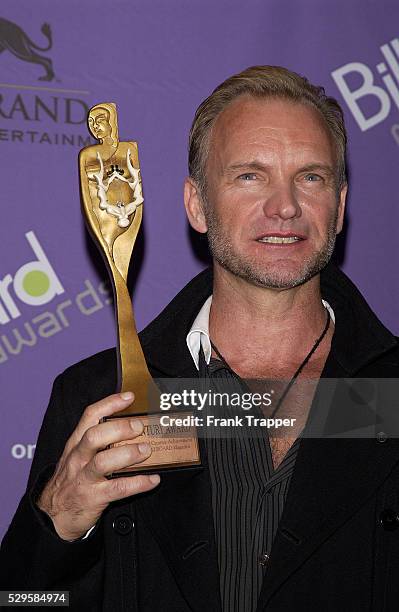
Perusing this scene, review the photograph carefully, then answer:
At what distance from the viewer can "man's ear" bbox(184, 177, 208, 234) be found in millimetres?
2318

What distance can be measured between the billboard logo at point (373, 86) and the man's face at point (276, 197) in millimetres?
586

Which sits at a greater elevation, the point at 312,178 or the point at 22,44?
the point at 22,44

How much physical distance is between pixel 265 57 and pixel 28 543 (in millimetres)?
1609

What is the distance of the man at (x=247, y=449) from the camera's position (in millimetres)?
1812

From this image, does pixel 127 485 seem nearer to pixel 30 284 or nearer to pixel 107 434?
pixel 107 434

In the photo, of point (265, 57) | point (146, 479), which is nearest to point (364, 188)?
point (265, 57)

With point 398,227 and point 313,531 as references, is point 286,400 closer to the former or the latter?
point 313,531

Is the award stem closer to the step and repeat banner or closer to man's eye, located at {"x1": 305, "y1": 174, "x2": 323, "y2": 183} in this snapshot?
man's eye, located at {"x1": 305, "y1": 174, "x2": 323, "y2": 183}

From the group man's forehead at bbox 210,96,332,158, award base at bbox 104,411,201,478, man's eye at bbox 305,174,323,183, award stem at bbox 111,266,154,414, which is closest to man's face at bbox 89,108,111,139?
award stem at bbox 111,266,154,414

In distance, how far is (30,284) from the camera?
2.55 metres

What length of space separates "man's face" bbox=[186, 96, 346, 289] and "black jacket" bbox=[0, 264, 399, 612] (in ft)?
0.89

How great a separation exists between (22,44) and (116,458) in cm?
145

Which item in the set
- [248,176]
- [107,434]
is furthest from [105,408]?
[248,176]

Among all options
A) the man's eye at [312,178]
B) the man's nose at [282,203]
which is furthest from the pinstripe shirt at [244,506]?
the man's eye at [312,178]
